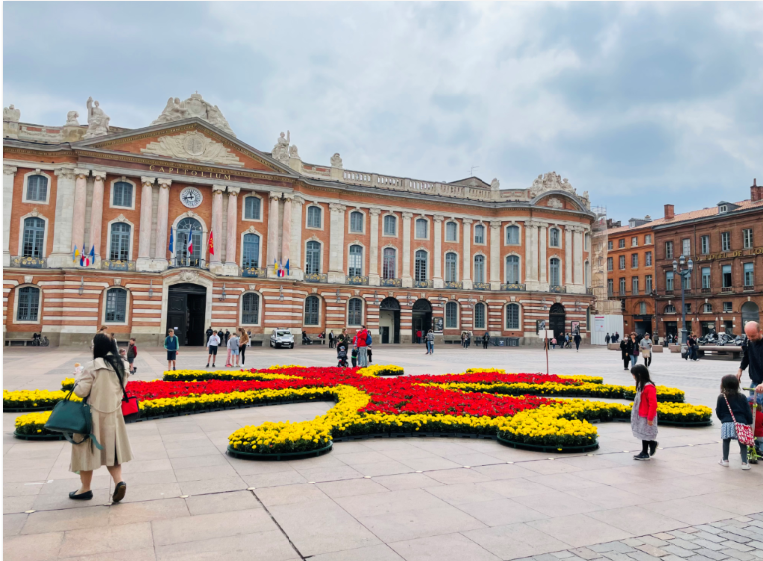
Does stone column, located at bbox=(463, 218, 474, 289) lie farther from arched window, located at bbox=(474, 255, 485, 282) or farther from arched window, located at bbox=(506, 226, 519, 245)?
arched window, located at bbox=(506, 226, 519, 245)

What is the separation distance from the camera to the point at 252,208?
147 feet

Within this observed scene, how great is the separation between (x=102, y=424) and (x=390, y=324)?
1796 inches

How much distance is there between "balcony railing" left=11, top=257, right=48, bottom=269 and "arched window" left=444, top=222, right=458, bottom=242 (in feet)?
106

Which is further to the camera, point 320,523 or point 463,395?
point 463,395

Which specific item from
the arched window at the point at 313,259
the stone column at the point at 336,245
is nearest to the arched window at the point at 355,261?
the stone column at the point at 336,245

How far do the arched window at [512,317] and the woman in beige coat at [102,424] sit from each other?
49873 mm

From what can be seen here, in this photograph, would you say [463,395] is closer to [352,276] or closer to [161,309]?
[161,309]

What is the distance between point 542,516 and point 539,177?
175 ft

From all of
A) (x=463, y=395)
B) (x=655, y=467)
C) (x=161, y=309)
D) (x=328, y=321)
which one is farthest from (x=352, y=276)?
(x=655, y=467)

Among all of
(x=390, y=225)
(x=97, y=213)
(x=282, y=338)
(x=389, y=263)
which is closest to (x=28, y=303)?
(x=97, y=213)

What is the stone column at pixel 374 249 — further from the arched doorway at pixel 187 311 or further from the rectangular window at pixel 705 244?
the rectangular window at pixel 705 244

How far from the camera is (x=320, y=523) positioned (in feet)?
19.4

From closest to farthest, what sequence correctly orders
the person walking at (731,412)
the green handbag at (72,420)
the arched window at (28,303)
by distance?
the green handbag at (72,420), the person walking at (731,412), the arched window at (28,303)

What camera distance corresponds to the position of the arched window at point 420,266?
52281mm
